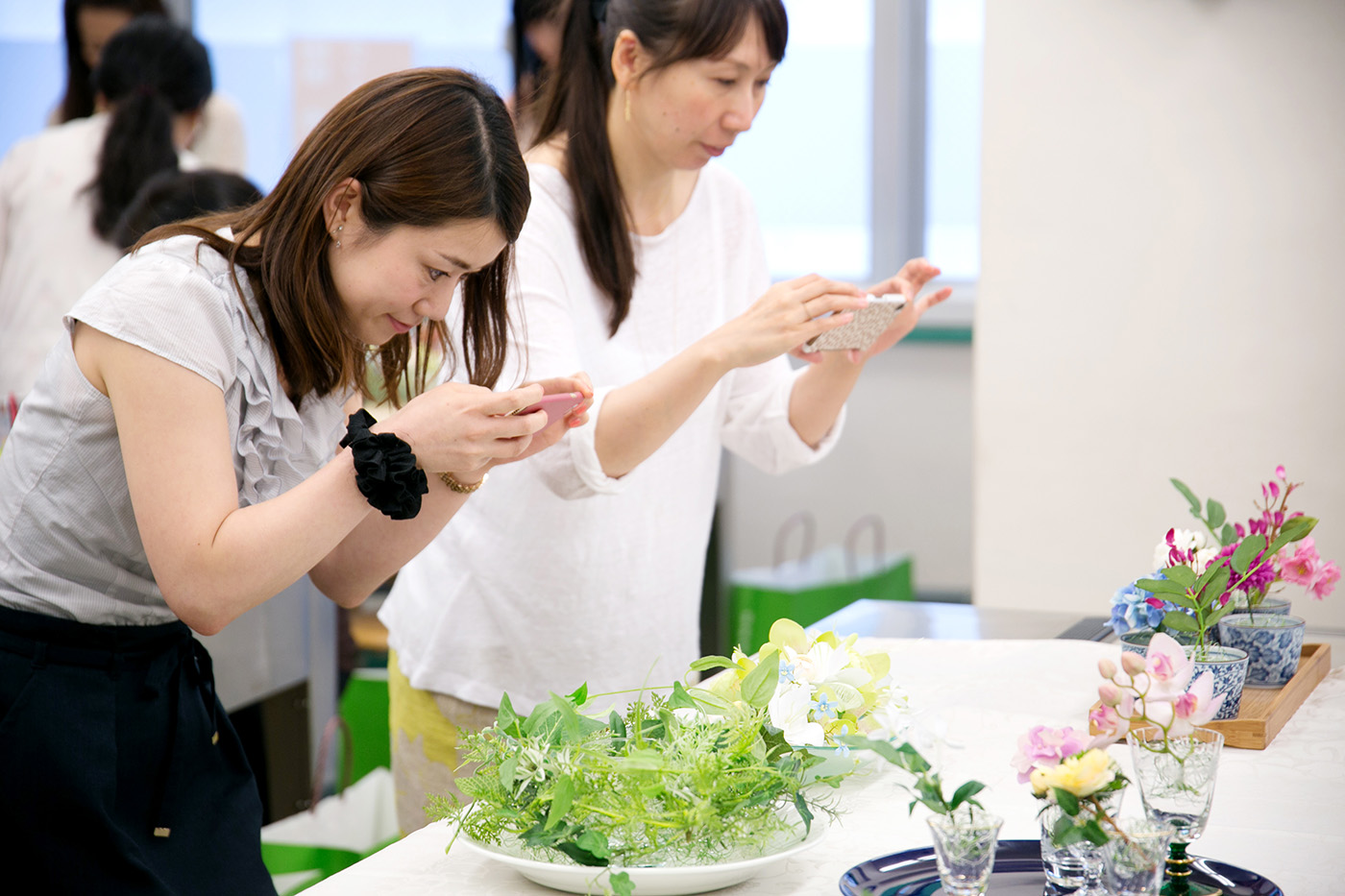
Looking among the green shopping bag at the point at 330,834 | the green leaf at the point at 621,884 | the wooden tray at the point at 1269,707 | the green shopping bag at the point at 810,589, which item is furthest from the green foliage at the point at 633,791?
the green shopping bag at the point at 810,589

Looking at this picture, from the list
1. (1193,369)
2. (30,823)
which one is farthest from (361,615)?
(30,823)

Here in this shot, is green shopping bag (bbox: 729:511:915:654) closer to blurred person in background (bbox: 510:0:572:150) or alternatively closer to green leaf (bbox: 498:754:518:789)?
blurred person in background (bbox: 510:0:572:150)

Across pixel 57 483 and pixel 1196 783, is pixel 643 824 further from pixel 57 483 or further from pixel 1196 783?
pixel 57 483

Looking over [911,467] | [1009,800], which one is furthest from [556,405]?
[911,467]

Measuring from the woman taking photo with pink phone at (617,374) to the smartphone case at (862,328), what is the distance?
0.12 ft

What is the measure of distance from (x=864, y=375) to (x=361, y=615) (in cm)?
162

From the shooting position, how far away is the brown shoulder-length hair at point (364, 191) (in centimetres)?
118

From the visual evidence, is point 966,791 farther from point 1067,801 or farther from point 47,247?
point 47,247

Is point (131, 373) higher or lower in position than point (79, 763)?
higher

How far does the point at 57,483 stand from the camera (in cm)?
116

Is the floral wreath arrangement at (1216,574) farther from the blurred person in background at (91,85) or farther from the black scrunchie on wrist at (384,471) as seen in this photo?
the blurred person in background at (91,85)

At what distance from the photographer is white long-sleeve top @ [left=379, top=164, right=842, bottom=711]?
157cm

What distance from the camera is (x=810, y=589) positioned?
3.51 metres

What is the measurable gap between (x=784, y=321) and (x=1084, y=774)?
806 millimetres
